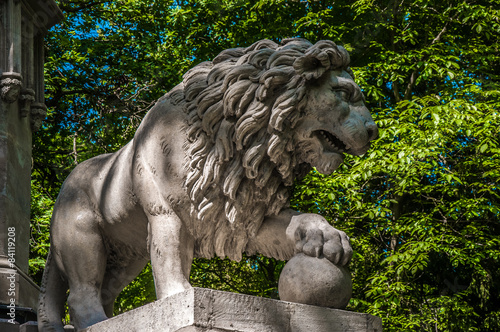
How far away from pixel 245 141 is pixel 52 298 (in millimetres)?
1916

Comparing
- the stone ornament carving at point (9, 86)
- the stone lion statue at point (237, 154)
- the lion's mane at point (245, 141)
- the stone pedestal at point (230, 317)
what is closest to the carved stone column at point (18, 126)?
the stone ornament carving at point (9, 86)

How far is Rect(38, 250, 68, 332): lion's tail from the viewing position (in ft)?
19.2

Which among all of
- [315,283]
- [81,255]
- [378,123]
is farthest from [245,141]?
[378,123]

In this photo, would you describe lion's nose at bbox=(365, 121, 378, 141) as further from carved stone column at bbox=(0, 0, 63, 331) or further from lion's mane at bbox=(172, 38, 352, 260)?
carved stone column at bbox=(0, 0, 63, 331)

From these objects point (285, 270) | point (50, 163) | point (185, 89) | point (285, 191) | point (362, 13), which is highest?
point (362, 13)

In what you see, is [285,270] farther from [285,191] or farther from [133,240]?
[133,240]

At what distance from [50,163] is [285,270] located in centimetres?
1037

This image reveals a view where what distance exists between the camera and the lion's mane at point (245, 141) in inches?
207

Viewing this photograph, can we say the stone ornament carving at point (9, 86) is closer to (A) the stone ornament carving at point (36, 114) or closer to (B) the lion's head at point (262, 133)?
(A) the stone ornament carving at point (36, 114)

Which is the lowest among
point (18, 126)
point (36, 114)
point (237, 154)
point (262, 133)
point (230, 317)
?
point (230, 317)

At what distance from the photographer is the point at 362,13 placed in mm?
13969

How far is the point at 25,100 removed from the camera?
26.3 feet

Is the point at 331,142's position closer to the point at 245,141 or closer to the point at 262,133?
the point at 262,133

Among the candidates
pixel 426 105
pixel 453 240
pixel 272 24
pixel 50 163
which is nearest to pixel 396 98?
pixel 426 105
